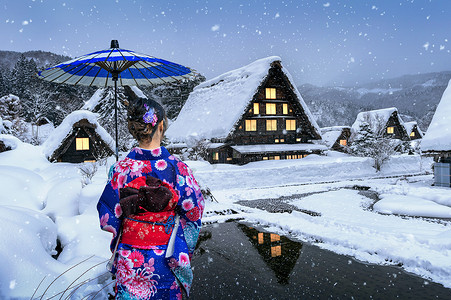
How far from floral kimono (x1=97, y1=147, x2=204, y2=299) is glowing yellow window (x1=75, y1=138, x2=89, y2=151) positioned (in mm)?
18804

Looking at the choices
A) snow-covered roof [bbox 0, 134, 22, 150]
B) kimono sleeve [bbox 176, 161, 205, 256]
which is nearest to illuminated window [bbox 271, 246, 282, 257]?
kimono sleeve [bbox 176, 161, 205, 256]

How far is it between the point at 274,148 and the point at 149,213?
Result: 853 inches

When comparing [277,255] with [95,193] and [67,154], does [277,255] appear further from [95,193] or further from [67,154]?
[67,154]

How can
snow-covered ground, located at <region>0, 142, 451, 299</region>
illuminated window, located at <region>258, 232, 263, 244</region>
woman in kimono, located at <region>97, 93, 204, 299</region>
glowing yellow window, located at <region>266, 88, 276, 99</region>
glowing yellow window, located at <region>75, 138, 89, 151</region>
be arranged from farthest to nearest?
1. glowing yellow window, located at <region>266, 88, 276, 99</region>
2. glowing yellow window, located at <region>75, 138, 89, 151</region>
3. illuminated window, located at <region>258, 232, 263, 244</region>
4. snow-covered ground, located at <region>0, 142, 451, 299</region>
5. woman in kimono, located at <region>97, 93, 204, 299</region>

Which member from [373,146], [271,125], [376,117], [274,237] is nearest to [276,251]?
[274,237]

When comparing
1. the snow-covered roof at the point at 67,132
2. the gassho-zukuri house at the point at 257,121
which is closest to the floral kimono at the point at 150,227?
the snow-covered roof at the point at 67,132

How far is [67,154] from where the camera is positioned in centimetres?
1892

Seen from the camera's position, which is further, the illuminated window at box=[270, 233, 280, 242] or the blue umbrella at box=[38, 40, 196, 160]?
the illuminated window at box=[270, 233, 280, 242]

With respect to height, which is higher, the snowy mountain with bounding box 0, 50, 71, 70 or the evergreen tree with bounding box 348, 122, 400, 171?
the snowy mountain with bounding box 0, 50, 71, 70

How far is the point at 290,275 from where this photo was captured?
4973 millimetres

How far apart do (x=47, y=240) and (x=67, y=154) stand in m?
16.6

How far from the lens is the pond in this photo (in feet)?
14.0

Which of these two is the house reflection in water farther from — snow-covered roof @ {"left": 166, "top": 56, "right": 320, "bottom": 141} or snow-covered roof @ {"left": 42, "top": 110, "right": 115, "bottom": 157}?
snow-covered roof @ {"left": 166, "top": 56, "right": 320, "bottom": 141}

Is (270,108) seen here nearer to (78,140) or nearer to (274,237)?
(78,140)
